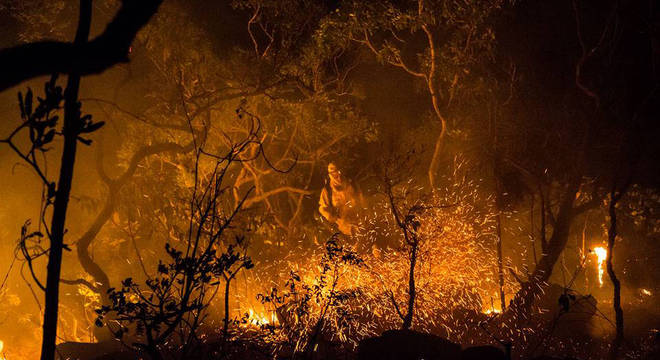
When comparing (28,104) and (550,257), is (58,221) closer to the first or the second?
(28,104)

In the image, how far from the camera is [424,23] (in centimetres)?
1316

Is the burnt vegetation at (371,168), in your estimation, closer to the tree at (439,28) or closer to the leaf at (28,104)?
the tree at (439,28)

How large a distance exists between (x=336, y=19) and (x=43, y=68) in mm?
11701

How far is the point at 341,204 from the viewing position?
14.8m

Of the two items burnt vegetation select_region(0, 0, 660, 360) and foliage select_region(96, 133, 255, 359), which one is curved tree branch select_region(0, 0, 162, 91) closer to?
foliage select_region(96, 133, 255, 359)

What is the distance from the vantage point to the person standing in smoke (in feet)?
48.3

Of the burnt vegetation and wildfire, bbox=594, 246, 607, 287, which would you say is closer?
the burnt vegetation

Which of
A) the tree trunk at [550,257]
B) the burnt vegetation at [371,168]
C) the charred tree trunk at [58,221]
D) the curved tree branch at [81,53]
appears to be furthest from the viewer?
the tree trunk at [550,257]

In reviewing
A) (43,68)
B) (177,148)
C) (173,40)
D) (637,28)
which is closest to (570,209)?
(637,28)

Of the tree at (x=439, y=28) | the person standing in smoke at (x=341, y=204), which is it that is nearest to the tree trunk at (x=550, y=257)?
the tree at (x=439, y=28)

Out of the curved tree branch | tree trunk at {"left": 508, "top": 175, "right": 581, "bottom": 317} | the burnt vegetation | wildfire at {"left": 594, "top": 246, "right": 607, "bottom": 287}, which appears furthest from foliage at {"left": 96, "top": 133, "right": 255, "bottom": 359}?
wildfire at {"left": 594, "top": 246, "right": 607, "bottom": 287}

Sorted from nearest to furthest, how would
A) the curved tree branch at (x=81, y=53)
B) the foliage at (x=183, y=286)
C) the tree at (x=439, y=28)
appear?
the curved tree branch at (x=81, y=53)
the foliage at (x=183, y=286)
the tree at (x=439, y=28)

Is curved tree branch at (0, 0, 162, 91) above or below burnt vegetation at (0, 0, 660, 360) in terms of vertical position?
below

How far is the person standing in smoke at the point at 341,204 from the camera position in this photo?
14.7 m
